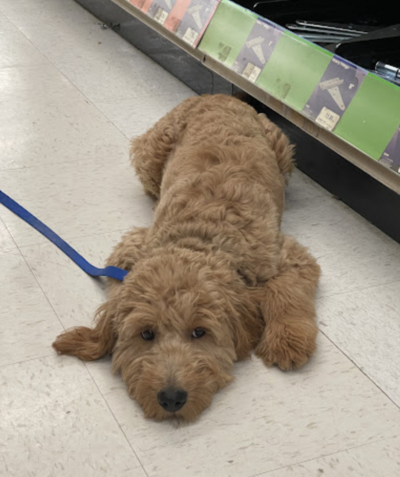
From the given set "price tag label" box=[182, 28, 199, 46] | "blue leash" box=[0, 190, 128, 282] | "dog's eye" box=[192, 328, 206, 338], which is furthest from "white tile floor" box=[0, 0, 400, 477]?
"price tag label" box=[182, 28, 199, 46]

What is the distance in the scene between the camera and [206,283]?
7.93 feet

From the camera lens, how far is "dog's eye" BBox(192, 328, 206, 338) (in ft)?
7.93

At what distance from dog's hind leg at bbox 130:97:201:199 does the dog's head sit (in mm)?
1109

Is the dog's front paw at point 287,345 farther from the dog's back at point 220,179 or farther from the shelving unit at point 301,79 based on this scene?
the shelving unit at point 301,79

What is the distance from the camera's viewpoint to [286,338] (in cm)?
264

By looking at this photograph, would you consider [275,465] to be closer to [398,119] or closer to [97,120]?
[398,119]

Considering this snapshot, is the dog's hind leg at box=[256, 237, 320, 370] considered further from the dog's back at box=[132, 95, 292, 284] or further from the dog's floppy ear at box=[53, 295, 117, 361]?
the dog's floppy ear at box=[53, 295, 117, 361]

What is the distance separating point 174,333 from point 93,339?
0.35m

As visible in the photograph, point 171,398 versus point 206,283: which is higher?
point 206,283

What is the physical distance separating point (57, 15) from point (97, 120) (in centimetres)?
213

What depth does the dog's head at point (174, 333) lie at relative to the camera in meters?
2.35

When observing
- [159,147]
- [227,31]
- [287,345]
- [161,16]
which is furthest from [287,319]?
[161,16]

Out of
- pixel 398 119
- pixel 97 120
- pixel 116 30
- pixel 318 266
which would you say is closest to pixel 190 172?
pixel 318 266

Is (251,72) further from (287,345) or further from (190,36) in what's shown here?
(287,345)
